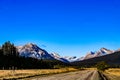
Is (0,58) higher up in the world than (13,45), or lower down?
lower down

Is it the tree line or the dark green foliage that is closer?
the tree line

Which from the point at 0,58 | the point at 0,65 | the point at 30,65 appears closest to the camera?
the point at 0,65

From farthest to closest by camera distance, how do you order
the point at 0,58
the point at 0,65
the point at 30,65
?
the point at 30,65
the point at 0,58
the point at 0,65

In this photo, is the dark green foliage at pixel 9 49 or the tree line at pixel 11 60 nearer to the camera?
the tree line at pixel 11 60

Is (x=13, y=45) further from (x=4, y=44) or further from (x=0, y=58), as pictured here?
(x=0, y=58)

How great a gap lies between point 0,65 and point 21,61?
104 feet

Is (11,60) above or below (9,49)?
below

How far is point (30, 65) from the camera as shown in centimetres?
18950

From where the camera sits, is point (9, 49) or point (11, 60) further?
point (9, 49)

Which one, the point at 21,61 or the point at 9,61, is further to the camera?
the point at 21,61

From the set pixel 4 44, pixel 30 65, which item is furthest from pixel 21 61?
pixel 4 44

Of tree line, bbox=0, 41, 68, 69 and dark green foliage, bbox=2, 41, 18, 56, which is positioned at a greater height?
dark green foliage, bbox=2, 41, 18, 56

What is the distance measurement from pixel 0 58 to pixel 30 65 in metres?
35.3

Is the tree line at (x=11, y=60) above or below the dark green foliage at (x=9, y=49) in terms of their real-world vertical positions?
below
